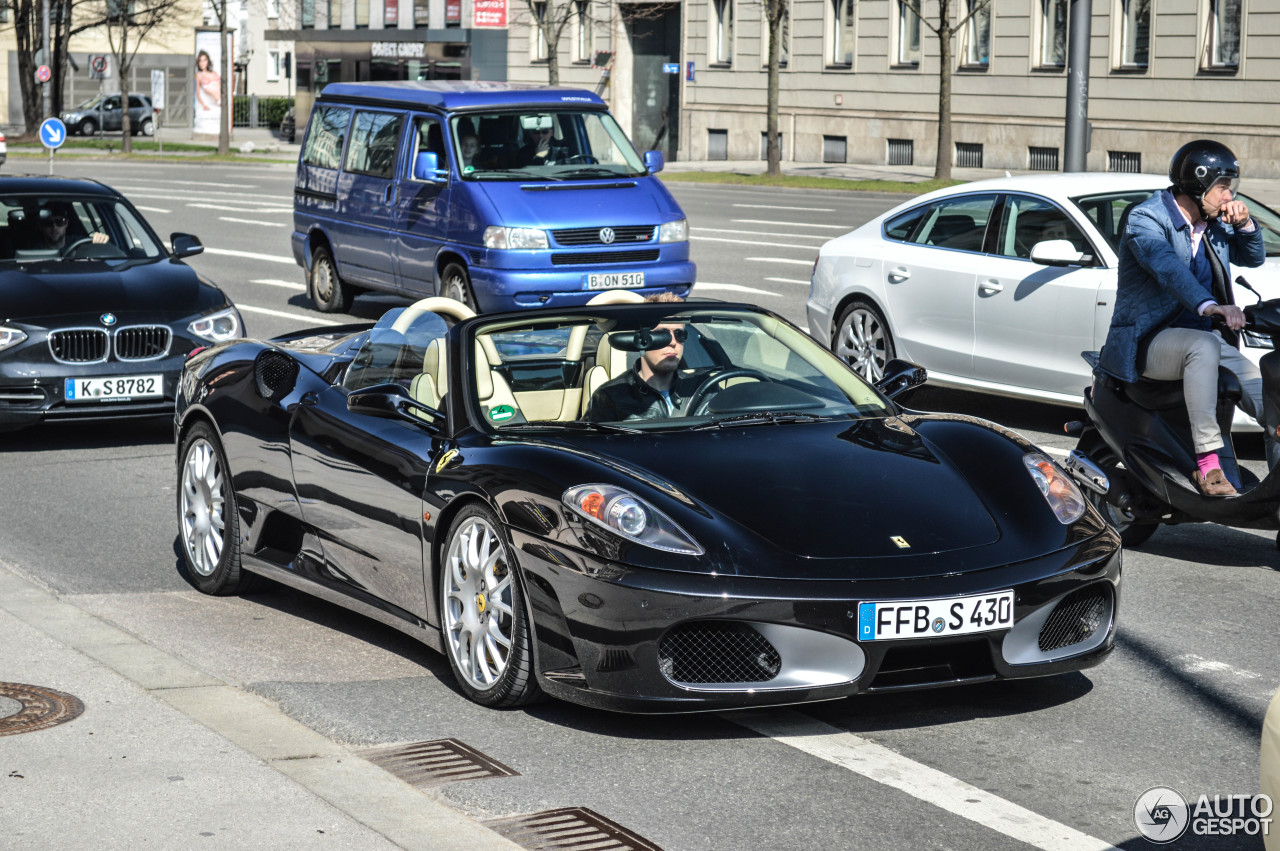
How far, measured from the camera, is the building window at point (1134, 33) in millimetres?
39094

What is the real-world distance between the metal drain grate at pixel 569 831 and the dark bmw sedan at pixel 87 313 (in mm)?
5941

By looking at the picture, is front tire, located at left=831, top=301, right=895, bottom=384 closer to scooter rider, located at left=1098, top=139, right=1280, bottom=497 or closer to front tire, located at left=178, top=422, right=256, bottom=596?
scooter rider, located at left=1098, top=139, right=1280, bottom=497

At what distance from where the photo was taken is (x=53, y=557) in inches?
313

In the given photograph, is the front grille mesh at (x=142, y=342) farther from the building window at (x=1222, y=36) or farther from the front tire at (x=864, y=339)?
the building window at (x=1222, y=36)

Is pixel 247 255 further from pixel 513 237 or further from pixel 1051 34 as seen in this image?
pixel 1051 34

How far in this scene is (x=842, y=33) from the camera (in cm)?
4794

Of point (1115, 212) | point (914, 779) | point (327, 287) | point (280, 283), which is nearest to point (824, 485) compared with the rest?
point (914, 779)

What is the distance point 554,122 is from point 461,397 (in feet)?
33.9

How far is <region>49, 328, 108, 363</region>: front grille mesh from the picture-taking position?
10.6 metres

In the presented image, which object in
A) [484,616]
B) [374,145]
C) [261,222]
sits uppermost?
[374,145]

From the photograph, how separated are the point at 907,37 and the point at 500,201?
→ 106 feet

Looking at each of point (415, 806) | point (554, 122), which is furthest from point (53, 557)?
point (554, 122)

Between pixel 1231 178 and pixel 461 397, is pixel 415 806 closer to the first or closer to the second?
pixel 461 397

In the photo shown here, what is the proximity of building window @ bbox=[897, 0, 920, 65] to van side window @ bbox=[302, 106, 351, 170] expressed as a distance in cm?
2949
